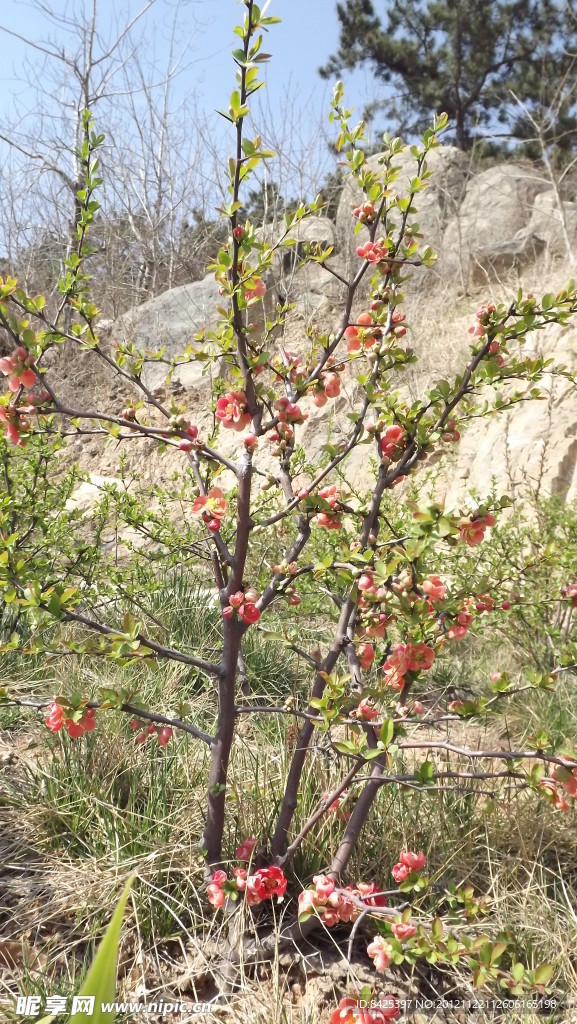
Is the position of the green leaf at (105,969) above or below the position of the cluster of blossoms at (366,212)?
below

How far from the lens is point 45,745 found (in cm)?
219

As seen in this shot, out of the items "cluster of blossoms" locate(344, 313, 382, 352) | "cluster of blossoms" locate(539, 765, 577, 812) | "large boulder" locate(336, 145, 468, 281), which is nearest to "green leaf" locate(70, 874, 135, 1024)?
"cluster of blossoms" locate(539, 765, 577, 812)

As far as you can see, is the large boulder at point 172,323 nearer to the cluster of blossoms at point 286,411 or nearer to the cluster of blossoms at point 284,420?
the cluster of blossoms at point 284,420

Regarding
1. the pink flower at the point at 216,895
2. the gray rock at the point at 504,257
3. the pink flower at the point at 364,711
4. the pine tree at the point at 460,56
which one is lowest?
the pink flower at the point at 216,895

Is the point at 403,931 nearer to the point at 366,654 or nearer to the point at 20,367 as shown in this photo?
the point at 366,654

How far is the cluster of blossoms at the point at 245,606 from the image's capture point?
144 cm

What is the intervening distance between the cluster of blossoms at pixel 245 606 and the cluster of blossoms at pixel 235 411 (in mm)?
400

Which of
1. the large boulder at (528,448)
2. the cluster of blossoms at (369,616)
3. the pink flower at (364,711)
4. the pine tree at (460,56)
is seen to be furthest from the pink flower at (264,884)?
the pine tree at (460,56)

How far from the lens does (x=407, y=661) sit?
1.40 m

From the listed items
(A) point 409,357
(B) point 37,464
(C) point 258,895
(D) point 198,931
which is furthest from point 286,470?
(B) point 37,464

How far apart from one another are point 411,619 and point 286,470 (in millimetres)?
578

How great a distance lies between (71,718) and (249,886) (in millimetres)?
558

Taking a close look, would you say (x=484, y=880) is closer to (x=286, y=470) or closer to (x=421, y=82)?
(x=286, y=470)

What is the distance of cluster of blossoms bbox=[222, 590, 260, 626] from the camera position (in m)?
1.44
